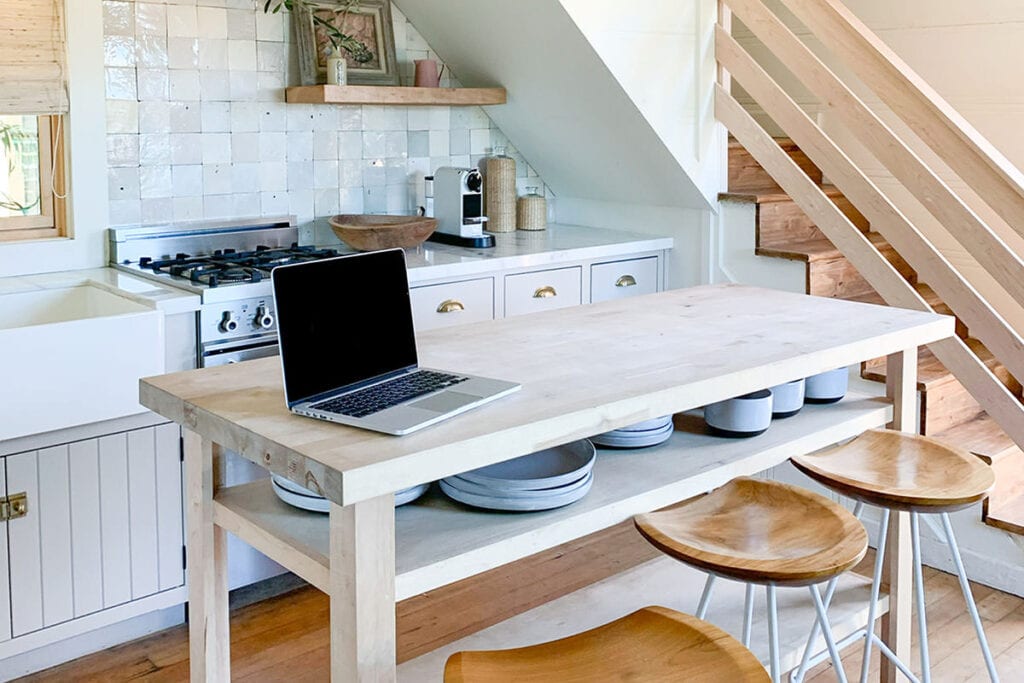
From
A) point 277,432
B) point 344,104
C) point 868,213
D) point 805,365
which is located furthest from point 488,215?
point 277,432

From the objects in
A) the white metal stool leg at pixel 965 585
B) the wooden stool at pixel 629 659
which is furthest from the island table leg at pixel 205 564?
the white metal stool leg at pixel 965 585

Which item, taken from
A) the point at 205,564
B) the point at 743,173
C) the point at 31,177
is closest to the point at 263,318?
the point at 31,177

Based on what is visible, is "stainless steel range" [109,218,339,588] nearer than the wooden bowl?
Yes

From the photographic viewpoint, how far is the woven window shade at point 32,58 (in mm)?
3117

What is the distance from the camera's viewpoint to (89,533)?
111 inches

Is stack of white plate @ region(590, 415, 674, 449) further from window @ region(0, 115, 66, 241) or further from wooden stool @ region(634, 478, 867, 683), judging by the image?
window @ region(0, 115, 66, 241)

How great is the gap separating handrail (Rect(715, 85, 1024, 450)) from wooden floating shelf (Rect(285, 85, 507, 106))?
86 cm

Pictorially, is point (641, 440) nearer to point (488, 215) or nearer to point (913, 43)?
point (488, 215)

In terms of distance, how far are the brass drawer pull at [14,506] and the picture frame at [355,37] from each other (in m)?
1.72

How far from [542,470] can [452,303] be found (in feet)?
5.07

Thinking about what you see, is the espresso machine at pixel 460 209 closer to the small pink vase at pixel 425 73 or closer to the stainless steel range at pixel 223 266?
the small pink vase at pixel 425 73

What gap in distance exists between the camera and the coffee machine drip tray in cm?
386

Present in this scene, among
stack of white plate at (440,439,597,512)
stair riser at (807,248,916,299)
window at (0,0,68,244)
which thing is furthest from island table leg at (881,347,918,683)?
window at (0,0,68,244)

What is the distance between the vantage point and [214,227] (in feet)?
11.9
